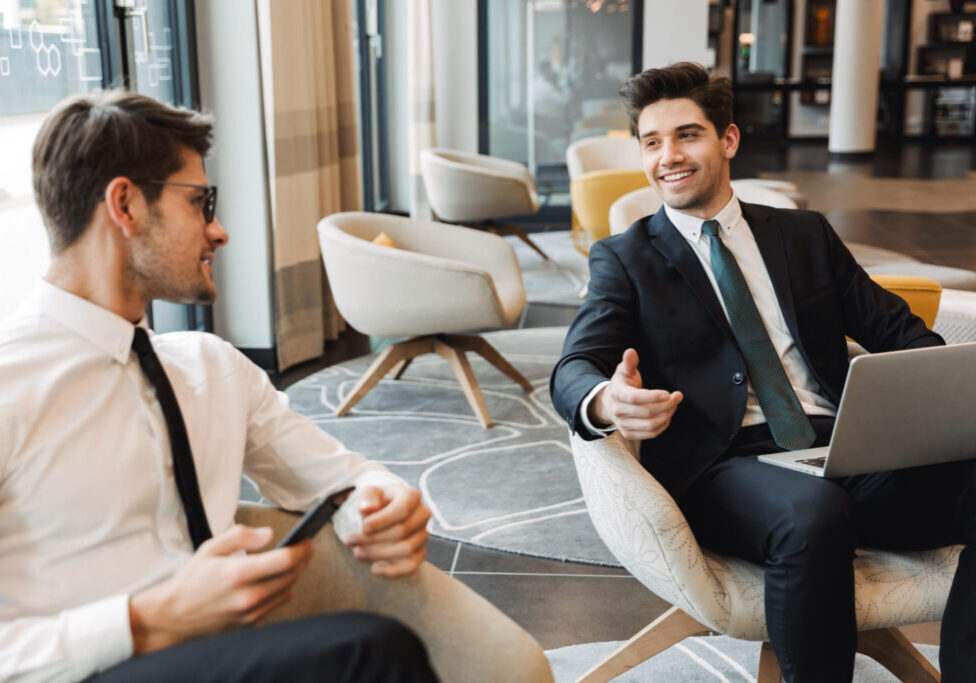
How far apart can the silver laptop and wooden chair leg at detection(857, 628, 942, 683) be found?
1.38ft

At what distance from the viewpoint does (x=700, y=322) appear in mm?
2062

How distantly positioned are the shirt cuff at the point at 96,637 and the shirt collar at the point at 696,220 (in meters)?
1.46

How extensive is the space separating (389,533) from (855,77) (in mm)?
14620

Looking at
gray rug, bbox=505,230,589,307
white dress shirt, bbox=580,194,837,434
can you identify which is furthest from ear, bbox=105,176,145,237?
gray rug, bbox=505,230,589,307

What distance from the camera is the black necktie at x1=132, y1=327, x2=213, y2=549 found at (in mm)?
1327

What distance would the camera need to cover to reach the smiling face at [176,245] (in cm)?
135

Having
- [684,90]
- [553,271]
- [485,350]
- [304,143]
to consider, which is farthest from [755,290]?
[553,271]

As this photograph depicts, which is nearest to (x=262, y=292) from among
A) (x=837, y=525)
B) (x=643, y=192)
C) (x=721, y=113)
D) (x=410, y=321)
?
(x=410, y=321)

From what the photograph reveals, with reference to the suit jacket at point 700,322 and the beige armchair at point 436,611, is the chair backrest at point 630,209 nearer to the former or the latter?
the suit jacket at point 700,322

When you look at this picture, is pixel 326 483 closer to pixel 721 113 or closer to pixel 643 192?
pixel 721 113

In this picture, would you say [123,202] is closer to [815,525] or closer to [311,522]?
[311,522]

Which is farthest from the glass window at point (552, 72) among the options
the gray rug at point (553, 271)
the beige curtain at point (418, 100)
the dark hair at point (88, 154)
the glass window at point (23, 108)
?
the dark hair at point (88, 154)

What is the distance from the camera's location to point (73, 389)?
4.21 ft

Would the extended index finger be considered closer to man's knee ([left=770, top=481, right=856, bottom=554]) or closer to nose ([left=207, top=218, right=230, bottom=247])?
man's knee ([left=770, top=481, right=856, bottom=554])
